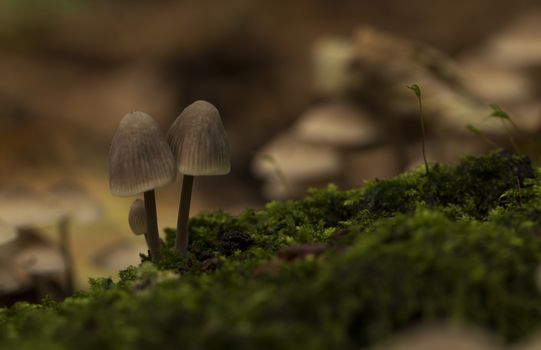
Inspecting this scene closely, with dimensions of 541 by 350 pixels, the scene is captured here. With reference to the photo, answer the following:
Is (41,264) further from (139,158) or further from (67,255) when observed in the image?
(139,158)

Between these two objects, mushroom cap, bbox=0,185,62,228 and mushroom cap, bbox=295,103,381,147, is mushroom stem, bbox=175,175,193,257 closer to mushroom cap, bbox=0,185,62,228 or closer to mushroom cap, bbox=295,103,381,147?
mushroom cap, bbox=0,185,62,228

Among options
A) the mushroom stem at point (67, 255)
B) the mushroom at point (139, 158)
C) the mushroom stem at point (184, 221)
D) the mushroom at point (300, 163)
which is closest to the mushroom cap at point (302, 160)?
the mushroom at point (300, 163)

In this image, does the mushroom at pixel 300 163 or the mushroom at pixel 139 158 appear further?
the mushroom at pixel 300 163

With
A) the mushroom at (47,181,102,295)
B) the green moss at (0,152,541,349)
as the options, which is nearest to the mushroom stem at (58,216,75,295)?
the mushroom at (47,181,102,295)

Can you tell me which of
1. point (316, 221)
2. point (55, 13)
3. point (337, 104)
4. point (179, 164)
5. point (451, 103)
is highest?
point (55, 13)

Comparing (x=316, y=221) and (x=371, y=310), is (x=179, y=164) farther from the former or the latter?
(x=371, y=310)

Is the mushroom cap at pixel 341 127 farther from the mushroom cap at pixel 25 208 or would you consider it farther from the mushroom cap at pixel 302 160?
the mushroom cap at pixel 25 208

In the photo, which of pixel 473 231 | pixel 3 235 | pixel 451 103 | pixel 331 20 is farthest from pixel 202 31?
pixel 473 231

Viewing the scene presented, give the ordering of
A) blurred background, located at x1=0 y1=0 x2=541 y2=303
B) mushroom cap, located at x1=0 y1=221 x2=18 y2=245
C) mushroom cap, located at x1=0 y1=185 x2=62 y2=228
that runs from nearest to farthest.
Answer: mushroom cap, located at x1=0 y1=221 x2=18 y2=245
mushroom cap, located at x1=0 y1=185 x2=62 y2=228
blurred background, located at x1=0 y1=0 x2=541 y2=303
